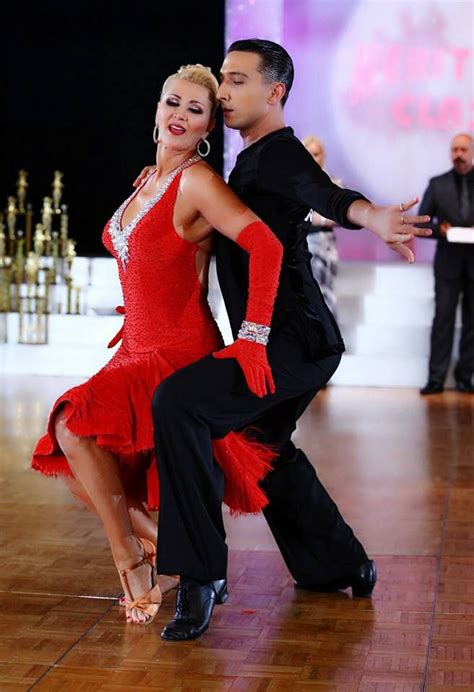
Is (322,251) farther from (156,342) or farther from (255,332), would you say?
(255,332)

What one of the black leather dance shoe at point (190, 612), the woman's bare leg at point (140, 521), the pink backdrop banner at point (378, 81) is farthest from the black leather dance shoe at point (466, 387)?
the black leather dance shoe at point (190, 612)

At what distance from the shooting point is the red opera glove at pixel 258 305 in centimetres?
311

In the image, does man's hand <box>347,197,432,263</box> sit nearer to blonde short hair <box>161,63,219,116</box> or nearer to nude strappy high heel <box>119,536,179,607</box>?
blonde short hair <box>161,63,219,116</box>

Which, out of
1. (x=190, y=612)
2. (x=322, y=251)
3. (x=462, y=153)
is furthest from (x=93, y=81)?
(x=190, y=612)

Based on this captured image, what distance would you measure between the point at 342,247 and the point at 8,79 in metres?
3.36

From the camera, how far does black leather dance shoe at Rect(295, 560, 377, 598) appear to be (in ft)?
11.6

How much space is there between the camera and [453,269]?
8742mm

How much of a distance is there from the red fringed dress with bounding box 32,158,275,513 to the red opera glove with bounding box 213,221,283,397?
0.22 meters

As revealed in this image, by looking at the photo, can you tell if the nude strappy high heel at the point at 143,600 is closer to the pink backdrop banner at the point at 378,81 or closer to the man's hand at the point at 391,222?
the man's hand at the point at 391,222

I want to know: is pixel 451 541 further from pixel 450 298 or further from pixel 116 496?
pixel 450 298

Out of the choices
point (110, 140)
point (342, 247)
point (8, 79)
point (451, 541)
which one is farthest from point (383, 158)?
point (451, 541)

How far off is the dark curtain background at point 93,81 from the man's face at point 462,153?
160 inches

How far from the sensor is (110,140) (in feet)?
40.7

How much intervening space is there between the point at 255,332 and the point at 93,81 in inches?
379
